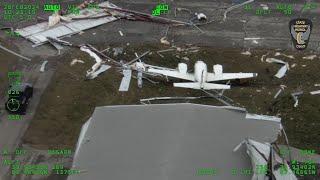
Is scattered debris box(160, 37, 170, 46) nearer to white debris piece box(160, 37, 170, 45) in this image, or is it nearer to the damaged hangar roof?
white debris piece box(160, 37, 170, 45)

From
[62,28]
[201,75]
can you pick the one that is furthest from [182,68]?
[62,28]

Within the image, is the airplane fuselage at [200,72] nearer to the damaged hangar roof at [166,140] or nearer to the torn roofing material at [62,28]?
the damaged hangar roof at [166,140]

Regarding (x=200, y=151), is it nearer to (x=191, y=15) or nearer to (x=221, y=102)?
(x=221, y=102)

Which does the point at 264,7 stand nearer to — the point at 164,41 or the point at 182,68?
the point at 164,41

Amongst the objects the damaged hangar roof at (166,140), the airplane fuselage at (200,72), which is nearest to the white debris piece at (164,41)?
the airplane fuselage at (200,72)

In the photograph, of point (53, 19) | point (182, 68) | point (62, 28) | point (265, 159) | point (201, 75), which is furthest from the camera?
point (53, 19)

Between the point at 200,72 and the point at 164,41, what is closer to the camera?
the point at 200,72
